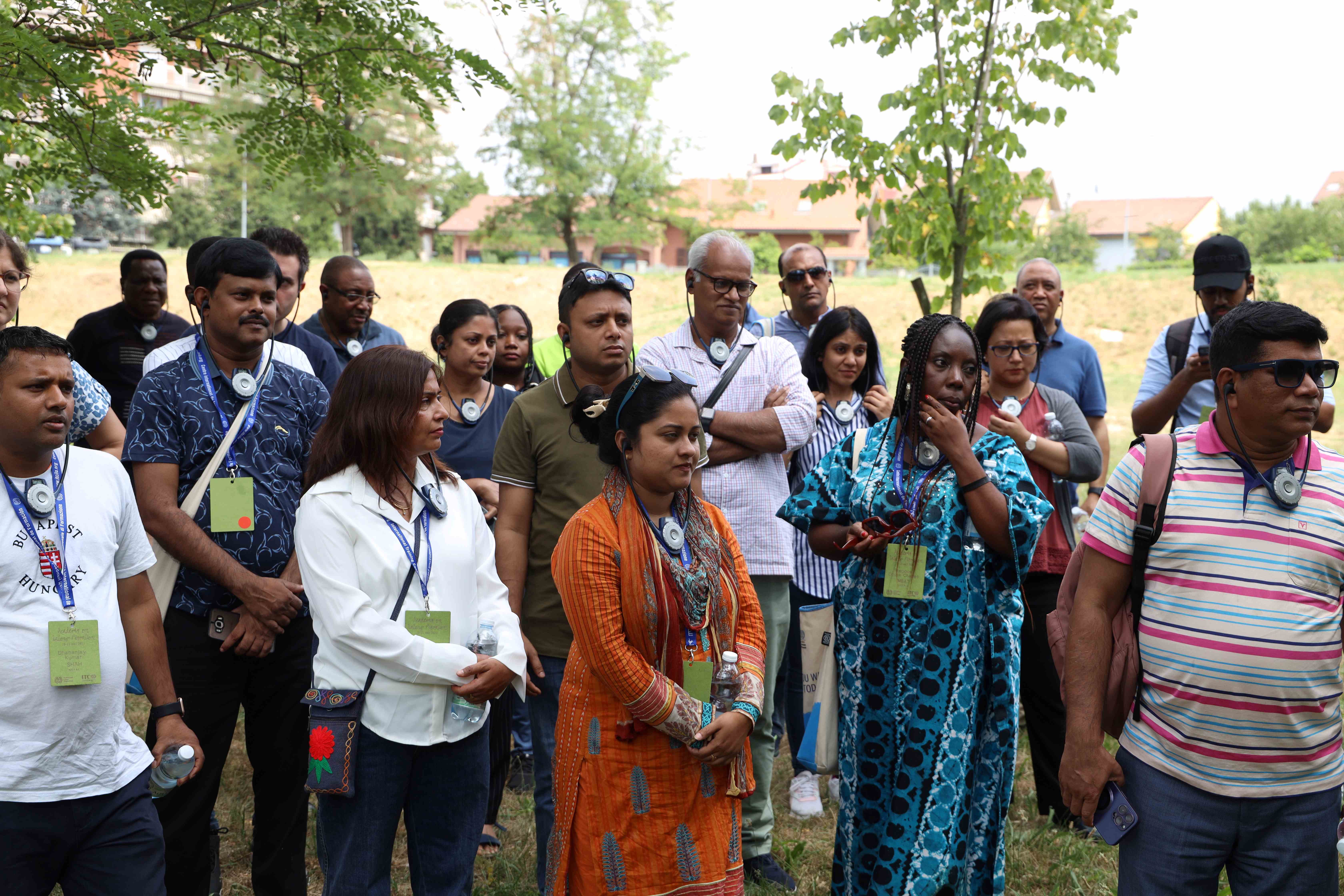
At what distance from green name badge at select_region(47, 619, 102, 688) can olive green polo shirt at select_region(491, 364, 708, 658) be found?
1453 mm

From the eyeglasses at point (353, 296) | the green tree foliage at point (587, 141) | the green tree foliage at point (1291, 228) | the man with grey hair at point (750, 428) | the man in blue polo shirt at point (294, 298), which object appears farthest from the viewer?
the green tree foliage at point (1291, 228)

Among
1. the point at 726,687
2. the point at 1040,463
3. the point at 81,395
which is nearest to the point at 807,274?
the point at 1040,463

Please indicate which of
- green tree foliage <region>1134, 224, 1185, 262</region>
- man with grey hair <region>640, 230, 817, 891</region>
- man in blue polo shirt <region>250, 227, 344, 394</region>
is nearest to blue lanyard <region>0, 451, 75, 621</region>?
man in blue polo shirt <region>250, 227, 344, 394</region>

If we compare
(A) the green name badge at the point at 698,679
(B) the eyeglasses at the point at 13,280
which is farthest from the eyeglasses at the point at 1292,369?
(B) the eyeglasses at the point at 13,280

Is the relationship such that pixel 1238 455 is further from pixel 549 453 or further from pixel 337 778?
pixel 337 778

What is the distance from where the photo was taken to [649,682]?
2.97 m

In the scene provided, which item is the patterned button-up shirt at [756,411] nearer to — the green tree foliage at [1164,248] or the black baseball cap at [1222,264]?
the black baseball cap at [1222,264]

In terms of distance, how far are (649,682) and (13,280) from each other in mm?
2616

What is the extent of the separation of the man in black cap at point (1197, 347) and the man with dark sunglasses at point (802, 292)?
178cm

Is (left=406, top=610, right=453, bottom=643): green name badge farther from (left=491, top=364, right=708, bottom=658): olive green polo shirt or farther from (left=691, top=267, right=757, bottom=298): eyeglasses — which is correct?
(left=691, top=267, right=757, bottom=298): eyeglasses

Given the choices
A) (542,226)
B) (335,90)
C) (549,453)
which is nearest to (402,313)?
(542,226)

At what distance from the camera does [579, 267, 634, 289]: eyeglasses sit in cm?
383

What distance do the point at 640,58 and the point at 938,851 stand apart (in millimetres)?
39913

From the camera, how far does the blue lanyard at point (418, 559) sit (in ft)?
9.95
